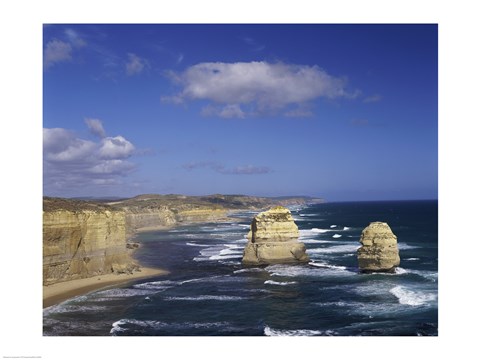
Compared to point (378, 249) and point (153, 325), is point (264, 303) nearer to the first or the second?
point (153, 325)

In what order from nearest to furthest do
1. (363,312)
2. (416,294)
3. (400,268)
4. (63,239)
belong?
(363,312) → (416,294) → (63,239) → (400,268)

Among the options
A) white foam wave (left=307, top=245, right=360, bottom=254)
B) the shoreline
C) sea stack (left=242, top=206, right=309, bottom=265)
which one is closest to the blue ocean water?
the shoreline

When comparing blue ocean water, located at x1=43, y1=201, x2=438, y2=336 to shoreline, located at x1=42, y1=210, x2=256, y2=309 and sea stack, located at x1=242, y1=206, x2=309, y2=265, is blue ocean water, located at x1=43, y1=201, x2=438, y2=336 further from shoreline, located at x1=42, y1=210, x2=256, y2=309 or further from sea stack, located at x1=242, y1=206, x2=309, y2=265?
sea stack, located at x1=242, y1=206, x2=309, y2=265

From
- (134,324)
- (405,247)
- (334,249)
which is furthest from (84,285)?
(405,247)
